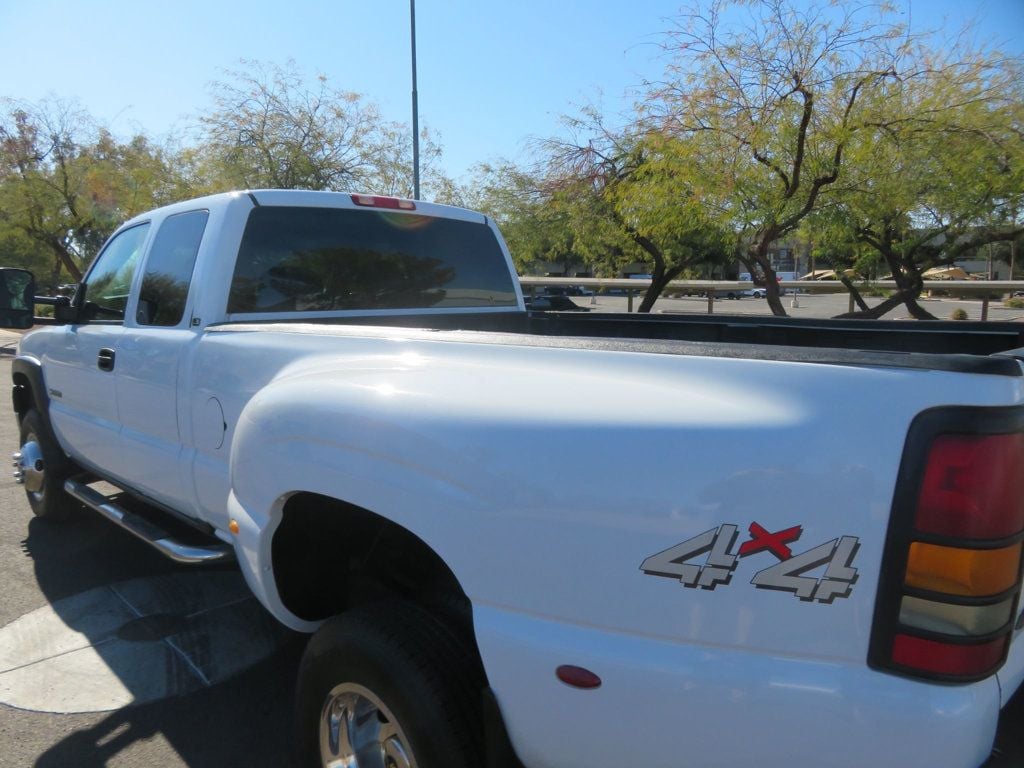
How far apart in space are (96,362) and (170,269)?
76 cm

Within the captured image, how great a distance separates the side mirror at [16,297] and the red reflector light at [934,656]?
4.42 metres

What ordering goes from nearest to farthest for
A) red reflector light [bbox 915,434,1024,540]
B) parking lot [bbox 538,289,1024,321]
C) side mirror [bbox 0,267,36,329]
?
red reflector light [bbox 915,434,1024,540], side mirror [bbox 0,267,36,329], parking lot [bbox 538,289,1024,321]

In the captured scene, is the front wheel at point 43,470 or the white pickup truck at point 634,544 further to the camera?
the front wheel at point 43,470

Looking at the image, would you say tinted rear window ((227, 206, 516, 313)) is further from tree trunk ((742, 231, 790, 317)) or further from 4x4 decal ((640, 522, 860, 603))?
tree trunk ((742, 231, 790, 317))

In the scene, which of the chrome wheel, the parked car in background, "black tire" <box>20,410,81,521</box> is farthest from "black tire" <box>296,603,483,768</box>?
"black tire" <box>20,410,81,521</box>

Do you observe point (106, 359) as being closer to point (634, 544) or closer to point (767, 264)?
point (634, 544)

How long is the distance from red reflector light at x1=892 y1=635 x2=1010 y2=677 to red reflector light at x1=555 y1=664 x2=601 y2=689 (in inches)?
22.9

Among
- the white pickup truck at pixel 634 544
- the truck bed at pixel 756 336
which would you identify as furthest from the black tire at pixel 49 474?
the white pickup truck at pixel 634 544

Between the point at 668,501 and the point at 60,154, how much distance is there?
96.8ft

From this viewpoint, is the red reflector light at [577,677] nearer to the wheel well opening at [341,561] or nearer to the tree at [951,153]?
the wheel well opening at [341,561]

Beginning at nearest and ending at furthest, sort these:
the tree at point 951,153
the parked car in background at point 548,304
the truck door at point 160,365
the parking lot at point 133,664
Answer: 1. the parking lot at point 133,664
2. the truck door at point 160,365
3. the parked car in background at point 548,304
4. the tree at point 951,153

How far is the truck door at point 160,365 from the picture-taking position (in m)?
3.20

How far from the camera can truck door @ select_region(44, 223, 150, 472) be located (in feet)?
12.6

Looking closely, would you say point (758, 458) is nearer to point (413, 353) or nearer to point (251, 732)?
A: point (413, 353)
